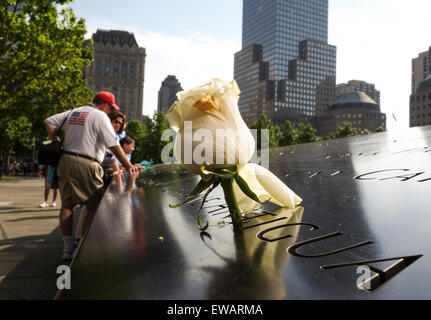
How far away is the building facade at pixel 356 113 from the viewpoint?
10819 centimetres

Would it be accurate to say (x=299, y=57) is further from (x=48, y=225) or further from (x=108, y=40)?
(x=48, y=225)

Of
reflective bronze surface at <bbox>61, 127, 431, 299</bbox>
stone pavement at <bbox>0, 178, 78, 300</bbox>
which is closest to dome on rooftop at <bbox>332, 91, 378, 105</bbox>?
stone pavement at <bbox>0, 178, 78, 300</bbox>

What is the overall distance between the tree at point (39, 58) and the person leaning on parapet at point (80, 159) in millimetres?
10710

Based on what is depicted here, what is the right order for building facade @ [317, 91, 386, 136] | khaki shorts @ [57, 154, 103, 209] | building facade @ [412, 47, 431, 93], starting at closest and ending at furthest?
khaki shorts @ [57, 154, 103, 209] < building facade @ [317, 91, 386, 136] < building facade @ [412, 47, 431, 93]

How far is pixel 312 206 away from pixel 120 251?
841 millimetres

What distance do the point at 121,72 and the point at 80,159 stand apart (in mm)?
115472

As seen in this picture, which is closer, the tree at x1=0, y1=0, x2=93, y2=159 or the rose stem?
the rose stem

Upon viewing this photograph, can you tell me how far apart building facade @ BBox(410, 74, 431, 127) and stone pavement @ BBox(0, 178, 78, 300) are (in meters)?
93.9

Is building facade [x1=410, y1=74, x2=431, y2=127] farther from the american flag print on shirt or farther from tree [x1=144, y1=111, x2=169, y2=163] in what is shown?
the american flag print on shirt

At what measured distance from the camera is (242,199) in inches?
47.7

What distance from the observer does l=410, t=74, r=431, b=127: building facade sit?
8381 centimetres

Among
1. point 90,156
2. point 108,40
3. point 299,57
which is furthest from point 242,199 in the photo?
point 299,57

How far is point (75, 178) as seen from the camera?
132 inches

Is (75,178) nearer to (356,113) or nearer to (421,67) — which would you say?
(356,113)
